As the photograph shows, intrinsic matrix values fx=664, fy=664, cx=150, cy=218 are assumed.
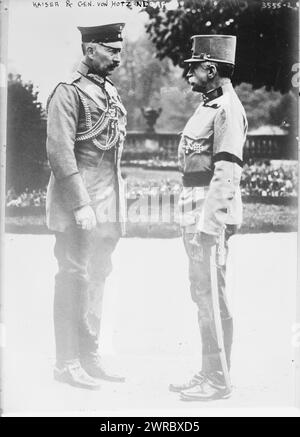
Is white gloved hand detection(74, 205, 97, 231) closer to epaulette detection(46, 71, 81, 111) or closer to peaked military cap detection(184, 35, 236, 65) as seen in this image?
epaulette detection(46, 71, 81, 111)

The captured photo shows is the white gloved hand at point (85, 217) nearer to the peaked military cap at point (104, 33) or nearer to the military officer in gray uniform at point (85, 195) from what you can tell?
the military officer in gray uniform at point (85, 195)

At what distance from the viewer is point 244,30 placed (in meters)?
3.79

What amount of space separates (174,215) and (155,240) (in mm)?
180

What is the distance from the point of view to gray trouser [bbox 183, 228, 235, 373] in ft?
11.9

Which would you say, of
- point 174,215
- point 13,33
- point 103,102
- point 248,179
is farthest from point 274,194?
point 13,33

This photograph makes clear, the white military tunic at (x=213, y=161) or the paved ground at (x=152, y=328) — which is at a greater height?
the white military tunic at (x=213, y=161)

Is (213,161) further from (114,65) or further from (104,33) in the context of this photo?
(104,33)

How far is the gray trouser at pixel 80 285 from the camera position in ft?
11.9

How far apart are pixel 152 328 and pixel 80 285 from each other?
511 mm

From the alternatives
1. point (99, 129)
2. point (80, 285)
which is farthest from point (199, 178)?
point (80, 285)

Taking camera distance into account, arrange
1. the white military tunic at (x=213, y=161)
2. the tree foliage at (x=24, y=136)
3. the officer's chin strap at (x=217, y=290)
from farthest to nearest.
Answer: the tree foliage at (x=24, y=136) → the officer's chin strap at (x=217, y=290) → the white military tunic at (x=213, y=161)

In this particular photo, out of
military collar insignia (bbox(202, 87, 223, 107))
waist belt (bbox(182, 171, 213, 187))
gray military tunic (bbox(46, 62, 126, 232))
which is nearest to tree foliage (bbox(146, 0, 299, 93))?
military collar insignia (bbox(202, 87, 223, 107))

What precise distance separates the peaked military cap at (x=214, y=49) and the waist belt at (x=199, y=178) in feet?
2.03
